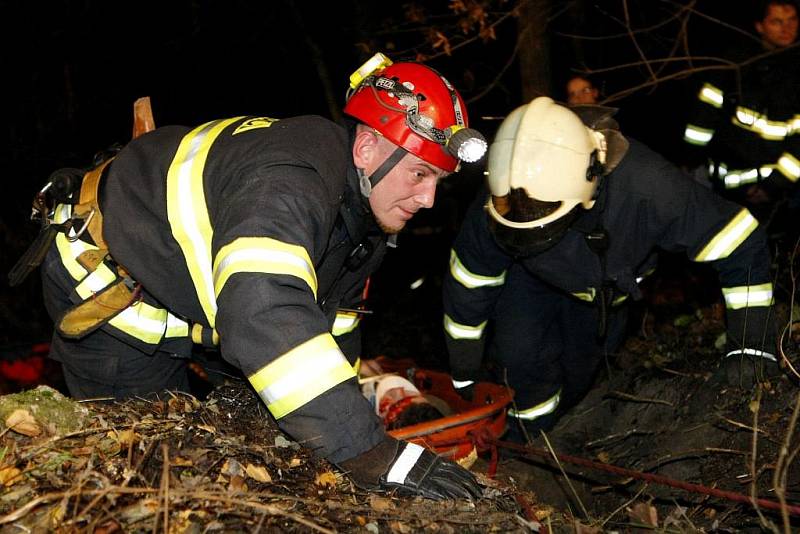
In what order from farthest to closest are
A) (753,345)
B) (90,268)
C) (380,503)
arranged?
(753,345) < (90,268) < (380,503)

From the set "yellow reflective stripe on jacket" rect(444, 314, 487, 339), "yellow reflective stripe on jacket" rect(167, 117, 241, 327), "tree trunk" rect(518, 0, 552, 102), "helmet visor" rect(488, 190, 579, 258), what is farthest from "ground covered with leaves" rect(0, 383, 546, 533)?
"tree trunk" rect(518, 0, 552, 102)

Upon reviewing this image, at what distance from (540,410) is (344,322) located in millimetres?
1817

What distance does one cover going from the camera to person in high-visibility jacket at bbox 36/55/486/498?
204 centimetres

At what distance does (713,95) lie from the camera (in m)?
5.40

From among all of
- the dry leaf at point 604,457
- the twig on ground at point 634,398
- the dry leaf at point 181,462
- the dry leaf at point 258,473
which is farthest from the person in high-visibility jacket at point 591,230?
the dry leaf at point 181,462

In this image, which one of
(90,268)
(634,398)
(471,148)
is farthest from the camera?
(634,398)

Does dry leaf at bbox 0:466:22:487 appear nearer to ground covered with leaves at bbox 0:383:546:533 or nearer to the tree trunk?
ground covered with leaves at bbox 0:383:546:533

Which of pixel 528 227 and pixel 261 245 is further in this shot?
pixel 528 227

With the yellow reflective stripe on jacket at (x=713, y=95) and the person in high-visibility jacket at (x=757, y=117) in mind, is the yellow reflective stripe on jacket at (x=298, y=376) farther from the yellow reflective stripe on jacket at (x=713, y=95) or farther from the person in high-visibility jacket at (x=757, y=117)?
the yellow reflective stripe on jacket at (x=713, y=95)

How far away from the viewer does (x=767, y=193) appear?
5.33 meters

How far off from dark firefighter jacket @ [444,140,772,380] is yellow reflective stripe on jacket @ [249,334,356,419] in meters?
2.13

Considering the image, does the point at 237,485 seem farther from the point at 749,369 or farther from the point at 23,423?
the point at 749,369

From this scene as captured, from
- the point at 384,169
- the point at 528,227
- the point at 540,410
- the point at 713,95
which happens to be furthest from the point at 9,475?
the point at 713,95

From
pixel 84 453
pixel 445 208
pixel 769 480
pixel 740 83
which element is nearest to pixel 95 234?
pixel 84 453
